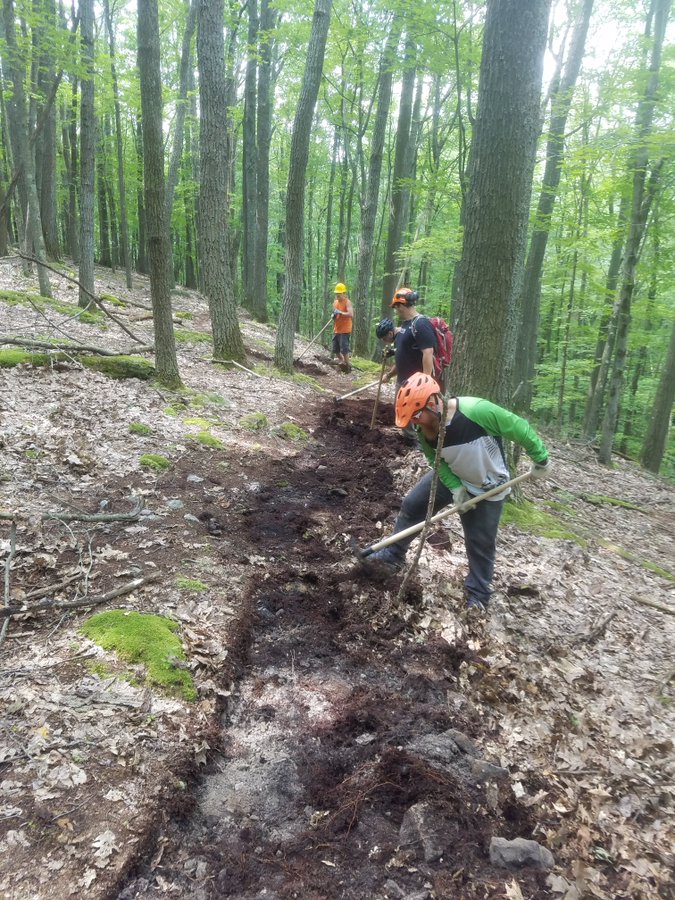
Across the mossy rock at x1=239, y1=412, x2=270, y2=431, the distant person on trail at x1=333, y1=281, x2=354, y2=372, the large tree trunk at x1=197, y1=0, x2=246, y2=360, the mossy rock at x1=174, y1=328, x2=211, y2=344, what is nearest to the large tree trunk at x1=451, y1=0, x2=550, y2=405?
the mossy rock at x1=239, y1=412, x2=270, y2=431

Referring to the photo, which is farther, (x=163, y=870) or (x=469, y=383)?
(x=469, y=383)

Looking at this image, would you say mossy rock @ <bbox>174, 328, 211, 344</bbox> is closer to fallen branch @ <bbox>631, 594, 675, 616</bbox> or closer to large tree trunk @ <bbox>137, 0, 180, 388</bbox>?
large tree trunk @ <bbox>137, 0, 180, 388</bbox>

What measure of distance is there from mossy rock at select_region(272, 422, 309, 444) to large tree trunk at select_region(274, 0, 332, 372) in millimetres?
3504

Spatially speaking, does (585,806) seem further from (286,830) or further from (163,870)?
(163,870)

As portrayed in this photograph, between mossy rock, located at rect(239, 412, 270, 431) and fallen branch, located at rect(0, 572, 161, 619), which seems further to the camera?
mossy rock, located at rect(239, 412, 270, 431)

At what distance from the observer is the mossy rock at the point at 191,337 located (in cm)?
1249

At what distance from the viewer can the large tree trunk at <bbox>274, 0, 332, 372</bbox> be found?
1001cm

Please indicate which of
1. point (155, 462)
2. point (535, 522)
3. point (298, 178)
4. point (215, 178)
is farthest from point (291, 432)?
point (298, 178)

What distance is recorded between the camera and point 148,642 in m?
3.48

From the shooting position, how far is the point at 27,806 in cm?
244

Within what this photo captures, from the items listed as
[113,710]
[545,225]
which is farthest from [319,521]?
[545,225]

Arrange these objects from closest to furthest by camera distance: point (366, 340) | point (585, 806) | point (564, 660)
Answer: point (585, 806)
point (564, 660)
point (366, 340)

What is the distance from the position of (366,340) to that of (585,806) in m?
16.3

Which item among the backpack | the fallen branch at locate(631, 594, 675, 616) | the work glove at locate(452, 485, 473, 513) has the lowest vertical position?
the fallen branch at locate(631, 594, 675, 616)
